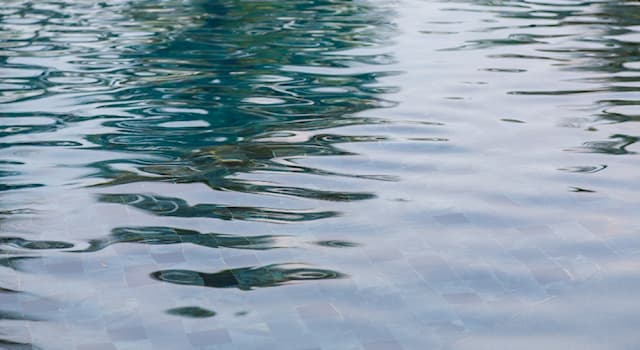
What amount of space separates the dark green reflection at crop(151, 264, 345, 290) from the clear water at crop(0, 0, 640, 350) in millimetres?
11

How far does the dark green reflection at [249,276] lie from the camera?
11.2ft

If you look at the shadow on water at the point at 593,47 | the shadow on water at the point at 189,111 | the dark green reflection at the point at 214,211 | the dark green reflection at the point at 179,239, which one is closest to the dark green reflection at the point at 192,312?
the shadow on water at the point at 189,111

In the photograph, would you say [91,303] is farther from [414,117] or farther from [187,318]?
[414,117]

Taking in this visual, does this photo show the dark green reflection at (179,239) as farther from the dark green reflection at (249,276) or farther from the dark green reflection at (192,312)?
the dark green reflection at (192,312)

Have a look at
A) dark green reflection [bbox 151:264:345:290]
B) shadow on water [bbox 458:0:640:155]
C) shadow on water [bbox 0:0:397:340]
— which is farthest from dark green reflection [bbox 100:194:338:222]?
shadow on water [bbox 458:0:640:155]

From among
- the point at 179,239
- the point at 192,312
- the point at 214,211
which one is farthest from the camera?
the point at 214,211

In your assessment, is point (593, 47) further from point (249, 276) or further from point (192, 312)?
point (192, 312)

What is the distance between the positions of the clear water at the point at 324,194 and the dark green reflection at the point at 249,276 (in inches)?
0.4

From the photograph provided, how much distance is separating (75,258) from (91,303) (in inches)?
17.7

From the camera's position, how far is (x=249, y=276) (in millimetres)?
3465

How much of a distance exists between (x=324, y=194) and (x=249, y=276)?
37.7 inches

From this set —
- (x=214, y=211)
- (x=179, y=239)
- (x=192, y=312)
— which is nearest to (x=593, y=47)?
(x=214, y=211)

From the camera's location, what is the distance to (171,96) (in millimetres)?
6402

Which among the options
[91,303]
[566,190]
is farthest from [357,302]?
[566,190]
